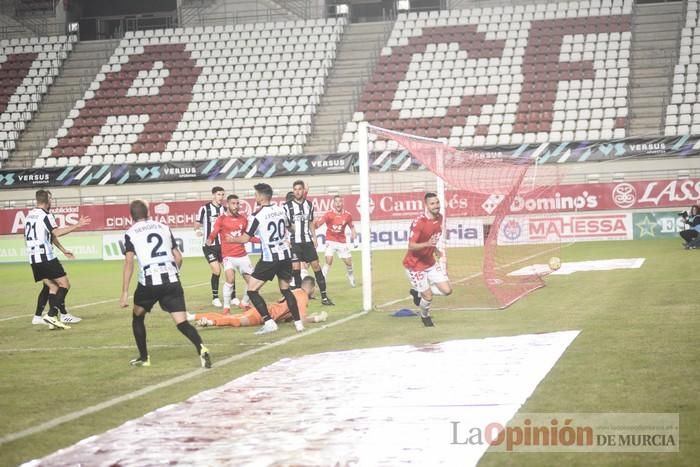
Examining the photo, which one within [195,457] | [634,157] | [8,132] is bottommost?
[195,457]

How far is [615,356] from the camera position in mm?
10195

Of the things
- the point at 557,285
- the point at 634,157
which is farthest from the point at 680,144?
the point at 557,285

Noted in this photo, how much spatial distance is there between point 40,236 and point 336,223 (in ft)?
24.8

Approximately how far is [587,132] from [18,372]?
1215 inches

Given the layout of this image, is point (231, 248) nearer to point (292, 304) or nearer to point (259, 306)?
point (259, 306)

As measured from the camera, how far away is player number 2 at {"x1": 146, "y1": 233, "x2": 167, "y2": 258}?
10.6 m

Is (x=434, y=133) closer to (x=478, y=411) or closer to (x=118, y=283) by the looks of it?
(x=118, y=283)

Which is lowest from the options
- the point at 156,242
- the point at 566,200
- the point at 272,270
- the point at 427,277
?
the point at 427,277

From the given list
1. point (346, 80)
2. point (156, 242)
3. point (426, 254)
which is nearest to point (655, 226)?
point (346, 80)

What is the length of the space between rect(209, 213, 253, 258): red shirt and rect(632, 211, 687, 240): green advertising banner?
2165 cm

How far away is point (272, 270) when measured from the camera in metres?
13.7

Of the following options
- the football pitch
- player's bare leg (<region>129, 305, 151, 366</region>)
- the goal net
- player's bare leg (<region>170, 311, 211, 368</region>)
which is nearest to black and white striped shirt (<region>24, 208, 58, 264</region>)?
the football pitch

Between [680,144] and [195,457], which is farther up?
[680,144]

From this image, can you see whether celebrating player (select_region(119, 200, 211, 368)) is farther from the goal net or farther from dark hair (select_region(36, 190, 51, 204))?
the goal net
